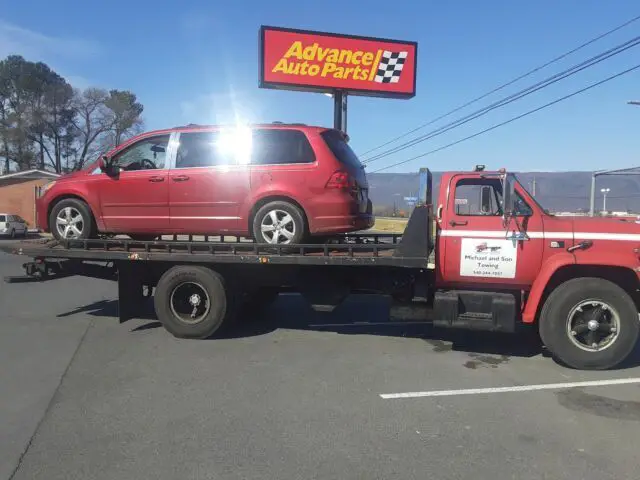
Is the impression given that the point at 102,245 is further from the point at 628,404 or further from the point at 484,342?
the point at 628,404

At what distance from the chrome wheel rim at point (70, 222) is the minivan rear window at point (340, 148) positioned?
3.68 m

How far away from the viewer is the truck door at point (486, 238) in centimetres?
594

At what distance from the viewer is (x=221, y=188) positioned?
6711 millimetres

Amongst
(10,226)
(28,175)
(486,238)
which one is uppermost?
(28,175)

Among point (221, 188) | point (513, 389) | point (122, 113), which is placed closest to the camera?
point (513, 389)

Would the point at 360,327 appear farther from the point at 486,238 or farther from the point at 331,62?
the point at 331,62

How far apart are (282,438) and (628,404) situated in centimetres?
320

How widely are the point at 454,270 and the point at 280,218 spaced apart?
2.24 metres

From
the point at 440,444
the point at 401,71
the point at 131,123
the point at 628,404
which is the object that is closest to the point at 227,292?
the point at 440,444

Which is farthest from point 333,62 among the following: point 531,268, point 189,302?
point 531,268

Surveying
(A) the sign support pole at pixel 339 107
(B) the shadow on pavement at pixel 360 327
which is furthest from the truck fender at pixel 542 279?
(A) the sign support pole at pixel 339 107

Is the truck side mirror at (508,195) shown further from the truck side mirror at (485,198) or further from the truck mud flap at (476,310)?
the truck mud flap at (476,310)

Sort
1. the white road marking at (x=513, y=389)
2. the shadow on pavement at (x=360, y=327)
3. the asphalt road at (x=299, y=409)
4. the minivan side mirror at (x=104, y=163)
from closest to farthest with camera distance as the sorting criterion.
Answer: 1. the asphalt road at (x=299, y=409)
2. the white road marking at (x=513, y=389)
3. the shadow on pavement at (x=360, y=327)
4. the minivan side mirror at (x=104, y=163)

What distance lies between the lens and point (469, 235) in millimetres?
6102
